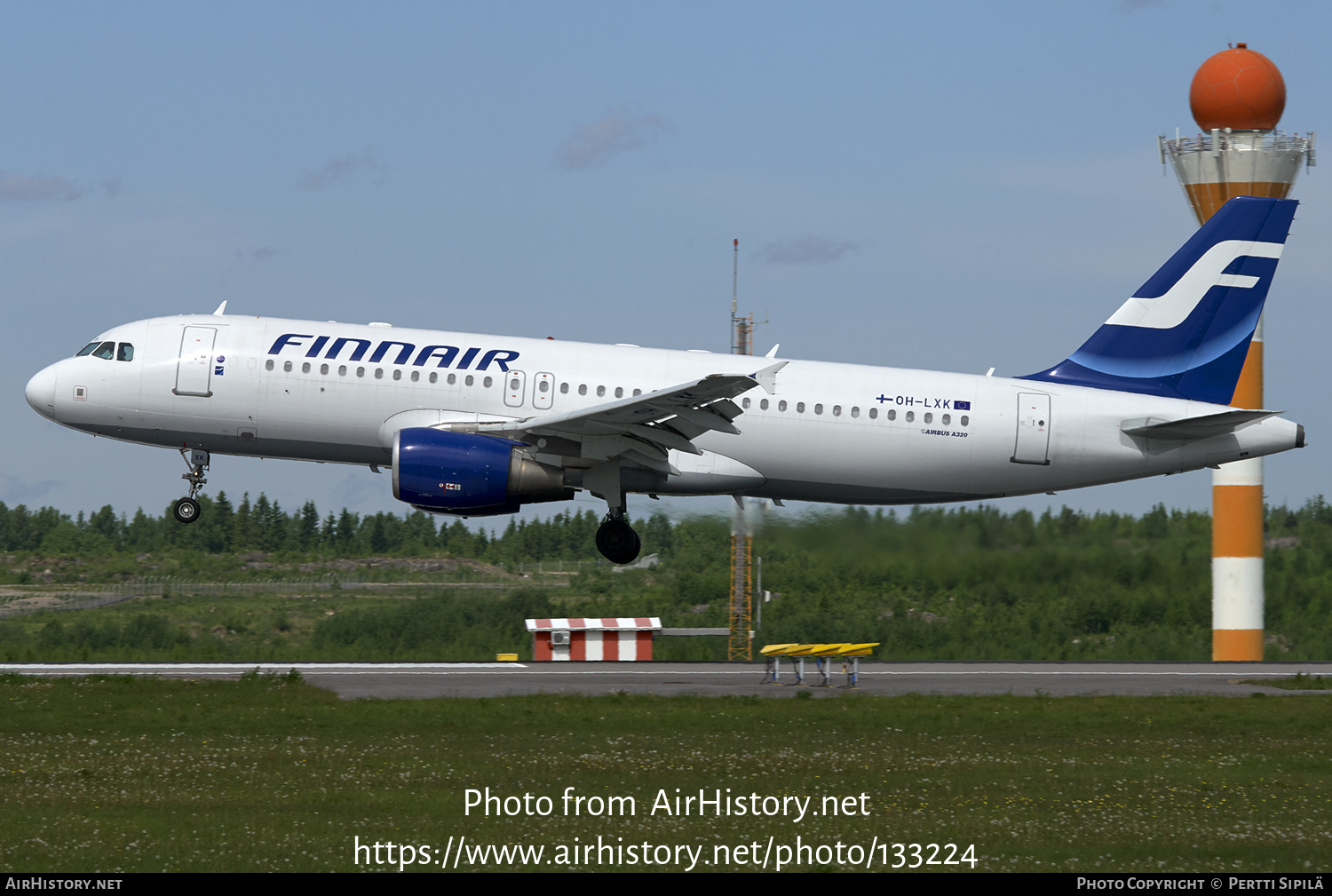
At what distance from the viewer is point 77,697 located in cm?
2327

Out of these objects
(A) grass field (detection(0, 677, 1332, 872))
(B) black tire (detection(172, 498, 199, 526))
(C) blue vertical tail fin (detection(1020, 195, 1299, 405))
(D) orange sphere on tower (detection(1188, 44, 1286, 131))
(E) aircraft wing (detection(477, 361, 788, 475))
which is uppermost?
(D) orange sphere on tower (detection(1188, 44, 1286, 131))

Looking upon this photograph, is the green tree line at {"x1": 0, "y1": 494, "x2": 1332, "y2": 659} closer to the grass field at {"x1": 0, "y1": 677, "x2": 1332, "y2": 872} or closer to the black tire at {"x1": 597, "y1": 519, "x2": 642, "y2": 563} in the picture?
the black tire at {"x1": 597, "y1": 519, "x2": 642, "y2": 563}

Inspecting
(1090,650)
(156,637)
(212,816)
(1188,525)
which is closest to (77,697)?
(212,816)

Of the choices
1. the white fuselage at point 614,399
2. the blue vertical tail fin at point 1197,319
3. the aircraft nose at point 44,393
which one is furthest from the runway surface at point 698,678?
the blue vertical tail fin at point 1197,319

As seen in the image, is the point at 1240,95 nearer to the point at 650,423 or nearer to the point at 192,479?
the point at 650,423

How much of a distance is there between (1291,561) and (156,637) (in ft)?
114

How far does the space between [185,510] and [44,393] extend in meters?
3.43

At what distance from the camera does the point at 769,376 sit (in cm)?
2533

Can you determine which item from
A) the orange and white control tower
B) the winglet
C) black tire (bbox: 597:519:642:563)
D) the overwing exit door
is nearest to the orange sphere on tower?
the orange and white control tower

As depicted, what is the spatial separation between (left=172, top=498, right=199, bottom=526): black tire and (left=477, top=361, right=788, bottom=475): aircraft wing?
6.30 metres

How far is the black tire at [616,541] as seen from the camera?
2700cm

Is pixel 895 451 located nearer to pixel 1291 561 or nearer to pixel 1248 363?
pixel 1248 363

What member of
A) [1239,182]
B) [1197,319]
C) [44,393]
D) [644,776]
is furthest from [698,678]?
[1239,182]

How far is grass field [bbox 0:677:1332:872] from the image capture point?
1300 centimetres
